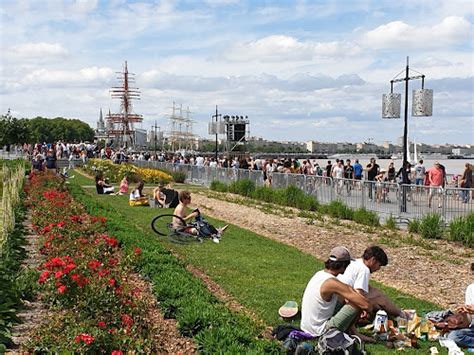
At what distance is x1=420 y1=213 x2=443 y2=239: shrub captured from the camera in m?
17.2

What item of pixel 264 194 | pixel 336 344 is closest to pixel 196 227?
pixel 336 344

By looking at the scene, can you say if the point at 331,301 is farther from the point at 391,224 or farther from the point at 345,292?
the point at 391,224

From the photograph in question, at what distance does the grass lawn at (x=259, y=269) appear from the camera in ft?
30.0

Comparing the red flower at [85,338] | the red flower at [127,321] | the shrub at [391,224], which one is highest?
the red flower at [85,338]

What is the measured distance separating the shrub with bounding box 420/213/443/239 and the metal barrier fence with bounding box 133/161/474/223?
0.32m

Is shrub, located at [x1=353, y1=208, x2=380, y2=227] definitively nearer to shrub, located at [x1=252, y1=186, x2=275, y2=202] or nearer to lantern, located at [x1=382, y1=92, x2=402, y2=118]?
lantern, located at [x1=382, y1=92, x2=402, y2=118]

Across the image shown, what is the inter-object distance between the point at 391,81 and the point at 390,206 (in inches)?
226

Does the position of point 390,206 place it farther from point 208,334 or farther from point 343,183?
→ point 208,334

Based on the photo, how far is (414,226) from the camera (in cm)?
1781

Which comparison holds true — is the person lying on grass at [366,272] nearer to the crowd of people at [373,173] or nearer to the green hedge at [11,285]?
the green hedge at [11,285]

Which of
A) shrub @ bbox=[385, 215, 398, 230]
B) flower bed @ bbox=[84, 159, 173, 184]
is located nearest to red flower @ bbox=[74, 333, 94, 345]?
shrub @ bbox=[385, 215, 398, 230]

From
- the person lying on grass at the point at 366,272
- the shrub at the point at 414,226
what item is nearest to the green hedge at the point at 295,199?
the shrub at the point at 414,226

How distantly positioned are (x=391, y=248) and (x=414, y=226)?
301 cm

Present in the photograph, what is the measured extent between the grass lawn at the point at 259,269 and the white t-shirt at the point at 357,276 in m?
0.73
